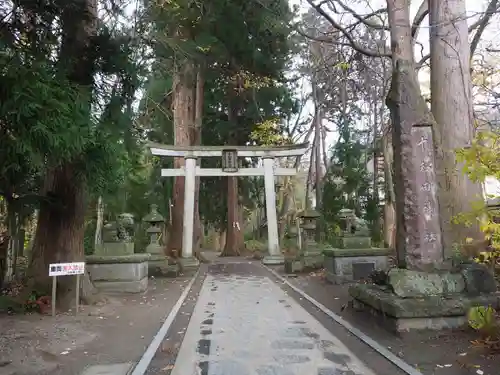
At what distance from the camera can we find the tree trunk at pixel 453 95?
7969mm

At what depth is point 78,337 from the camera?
6203 mm

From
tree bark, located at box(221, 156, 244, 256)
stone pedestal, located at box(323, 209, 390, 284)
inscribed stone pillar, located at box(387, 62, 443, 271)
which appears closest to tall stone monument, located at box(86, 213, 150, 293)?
stone pedestal, located at box(323, 209, 390, 284)

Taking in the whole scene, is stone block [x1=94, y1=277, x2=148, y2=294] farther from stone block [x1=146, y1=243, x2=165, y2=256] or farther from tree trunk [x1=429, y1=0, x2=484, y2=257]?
tree trunk [x1=429, y1=0, x2=484, y2=257]

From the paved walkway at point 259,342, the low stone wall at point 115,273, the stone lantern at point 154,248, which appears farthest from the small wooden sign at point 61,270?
the stone lantern at point 154,248

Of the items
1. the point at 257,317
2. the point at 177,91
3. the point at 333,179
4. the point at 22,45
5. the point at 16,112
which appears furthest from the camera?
the point at 333,179

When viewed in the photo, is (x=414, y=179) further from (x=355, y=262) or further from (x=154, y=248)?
(x=154, y=248)

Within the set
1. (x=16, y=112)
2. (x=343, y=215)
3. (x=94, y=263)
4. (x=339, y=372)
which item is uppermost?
(x=16, y=112)

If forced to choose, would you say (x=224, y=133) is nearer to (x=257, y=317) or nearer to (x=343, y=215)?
(x=343, y=215)

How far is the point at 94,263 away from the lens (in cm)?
1014

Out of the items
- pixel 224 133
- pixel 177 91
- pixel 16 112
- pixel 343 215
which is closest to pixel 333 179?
pixel 224 133

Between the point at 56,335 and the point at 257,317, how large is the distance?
9.91ft

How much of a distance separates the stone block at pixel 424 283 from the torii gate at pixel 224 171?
35.1 feet

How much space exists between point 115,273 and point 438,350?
7287 mm

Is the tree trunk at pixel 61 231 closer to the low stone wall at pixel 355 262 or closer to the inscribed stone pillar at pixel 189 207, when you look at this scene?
the low stone wall at pixel 355 262
